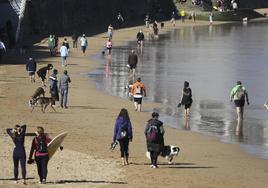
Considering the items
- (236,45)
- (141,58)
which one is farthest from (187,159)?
(236,45)

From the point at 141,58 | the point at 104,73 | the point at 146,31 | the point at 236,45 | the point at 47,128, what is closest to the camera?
the point at 47,128

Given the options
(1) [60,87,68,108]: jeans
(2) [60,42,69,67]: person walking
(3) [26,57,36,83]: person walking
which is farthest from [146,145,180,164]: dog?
(2) [60,42,69,67]: person walking

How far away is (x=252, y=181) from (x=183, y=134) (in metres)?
6.38

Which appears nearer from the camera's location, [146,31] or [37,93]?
[37,93]

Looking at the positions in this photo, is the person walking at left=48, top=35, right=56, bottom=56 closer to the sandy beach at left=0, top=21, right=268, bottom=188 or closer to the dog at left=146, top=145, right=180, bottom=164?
the sandy beach at left=0, top=21, right=268, bottom=188

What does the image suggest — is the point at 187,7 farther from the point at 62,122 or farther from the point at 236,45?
the point at 62,122

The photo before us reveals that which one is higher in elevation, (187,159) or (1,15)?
(1,15)

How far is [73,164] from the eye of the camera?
19.2 meters

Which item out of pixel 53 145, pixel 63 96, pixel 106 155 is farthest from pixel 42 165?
pixel 63 96

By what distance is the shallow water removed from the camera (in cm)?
2683

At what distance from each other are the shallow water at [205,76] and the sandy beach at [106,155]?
1279 millimetres

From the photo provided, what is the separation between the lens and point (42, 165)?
16953 mm

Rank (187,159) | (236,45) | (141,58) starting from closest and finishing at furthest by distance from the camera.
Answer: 1. (187,159)
2. (141,58)
3. (236,45)

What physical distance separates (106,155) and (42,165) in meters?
3.75
